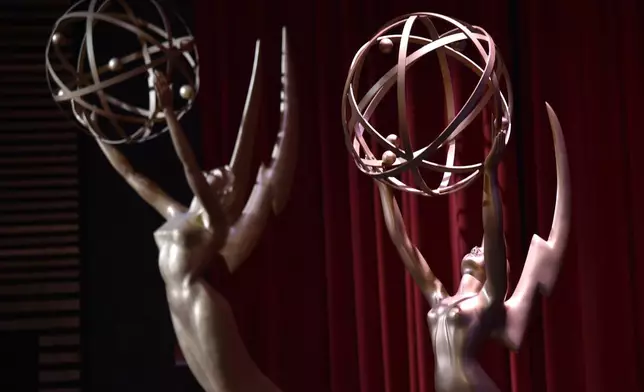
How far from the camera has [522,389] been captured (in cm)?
329

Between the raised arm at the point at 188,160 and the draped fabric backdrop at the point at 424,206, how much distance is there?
1.05m

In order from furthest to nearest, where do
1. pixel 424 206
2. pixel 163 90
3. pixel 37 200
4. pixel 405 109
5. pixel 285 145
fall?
pixel 37 200 < pixel 424 206 < pixel 285 145 < pixel 163 90 < pixel 405 109

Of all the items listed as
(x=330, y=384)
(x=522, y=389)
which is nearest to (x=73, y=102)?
(x=330, y=384)

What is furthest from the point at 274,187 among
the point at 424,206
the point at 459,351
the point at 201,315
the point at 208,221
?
the point at 424,206

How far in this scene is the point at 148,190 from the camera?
8.96ft

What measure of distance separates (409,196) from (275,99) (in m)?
0.72

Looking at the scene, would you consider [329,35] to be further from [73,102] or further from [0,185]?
[0,185]

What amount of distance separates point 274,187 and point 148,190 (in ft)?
1.37

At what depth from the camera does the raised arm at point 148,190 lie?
270 centimetres

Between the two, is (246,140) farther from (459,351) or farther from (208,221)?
(459,351)

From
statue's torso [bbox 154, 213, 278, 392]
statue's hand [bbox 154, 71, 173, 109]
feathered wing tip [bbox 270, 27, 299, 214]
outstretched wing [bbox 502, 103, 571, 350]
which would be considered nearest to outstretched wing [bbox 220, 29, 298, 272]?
feathered wing tip [bbox 270, 27, 299, 214]

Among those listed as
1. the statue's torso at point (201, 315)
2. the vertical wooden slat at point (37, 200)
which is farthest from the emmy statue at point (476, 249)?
the vertical wooden slat at point (37, 200)

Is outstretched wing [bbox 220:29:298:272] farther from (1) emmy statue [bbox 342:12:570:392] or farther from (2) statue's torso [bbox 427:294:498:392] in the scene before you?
(2) statue's torso [bbox 427:294:498:392]

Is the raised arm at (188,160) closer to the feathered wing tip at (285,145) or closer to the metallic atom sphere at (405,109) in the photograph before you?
the feathered wing tip at (285,145)
